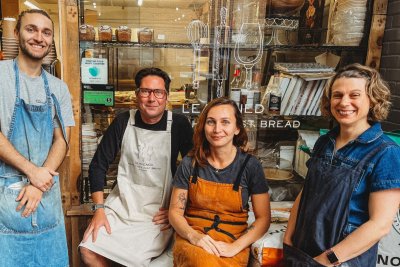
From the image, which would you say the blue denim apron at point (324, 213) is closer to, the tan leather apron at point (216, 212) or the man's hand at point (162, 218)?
the tan leather apron at point (216, 212)

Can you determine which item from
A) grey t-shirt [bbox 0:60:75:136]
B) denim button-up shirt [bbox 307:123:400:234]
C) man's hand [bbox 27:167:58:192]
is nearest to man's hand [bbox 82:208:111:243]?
man's hand [bbox 27:167:58:192]

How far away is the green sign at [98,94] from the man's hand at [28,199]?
34.8 inches

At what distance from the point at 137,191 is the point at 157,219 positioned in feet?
0.69

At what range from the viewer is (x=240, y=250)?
185 cm

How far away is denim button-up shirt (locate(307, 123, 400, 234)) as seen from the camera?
55.2 inches

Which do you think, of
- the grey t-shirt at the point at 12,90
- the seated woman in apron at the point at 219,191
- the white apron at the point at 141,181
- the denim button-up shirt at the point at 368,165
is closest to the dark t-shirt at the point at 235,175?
the seated woman in apron at the point at 219,191

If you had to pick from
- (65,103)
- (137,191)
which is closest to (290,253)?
(137,191)

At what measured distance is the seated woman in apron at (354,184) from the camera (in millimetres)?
1420

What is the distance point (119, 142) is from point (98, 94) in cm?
47

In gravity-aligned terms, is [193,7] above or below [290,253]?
above

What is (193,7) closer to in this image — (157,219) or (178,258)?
(157,219)

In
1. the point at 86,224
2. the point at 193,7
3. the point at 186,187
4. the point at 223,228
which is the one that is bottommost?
the point at 86,224

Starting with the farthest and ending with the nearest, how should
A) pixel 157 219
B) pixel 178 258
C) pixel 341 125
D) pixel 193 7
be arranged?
pixel 193 7 < pixel 157 219 < pixel 178 258 < pixel 341 125

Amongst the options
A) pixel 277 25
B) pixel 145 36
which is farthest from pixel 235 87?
pixel 145 36
